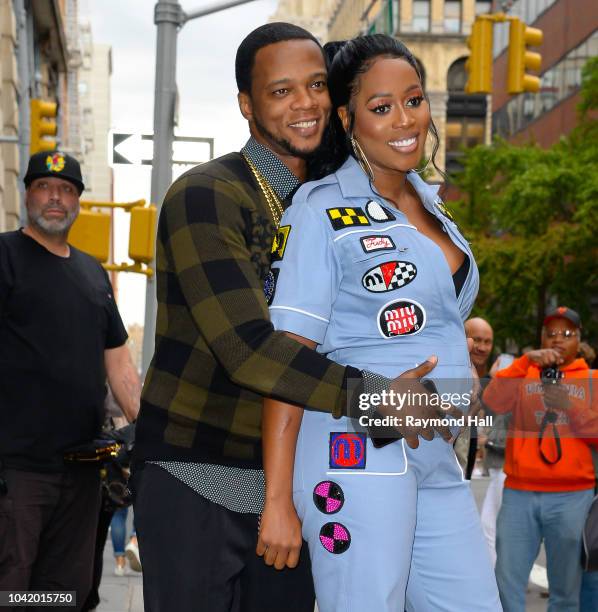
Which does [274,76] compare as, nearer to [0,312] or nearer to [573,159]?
[0,312]

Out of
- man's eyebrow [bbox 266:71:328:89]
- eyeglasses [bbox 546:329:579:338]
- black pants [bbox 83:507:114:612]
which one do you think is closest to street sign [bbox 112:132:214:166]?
eyeglasses [bbox 546:329:579:338]

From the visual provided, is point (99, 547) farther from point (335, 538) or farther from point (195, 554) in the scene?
point (335, 538)

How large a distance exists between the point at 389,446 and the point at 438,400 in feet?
0.50

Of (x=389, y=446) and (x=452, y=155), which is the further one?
(x=452, y=155)

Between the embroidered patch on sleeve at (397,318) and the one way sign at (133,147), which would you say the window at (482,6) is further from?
the embroidered patch on sleeve at (397,318)

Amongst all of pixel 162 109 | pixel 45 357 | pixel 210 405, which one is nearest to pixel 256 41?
pixel 210 405

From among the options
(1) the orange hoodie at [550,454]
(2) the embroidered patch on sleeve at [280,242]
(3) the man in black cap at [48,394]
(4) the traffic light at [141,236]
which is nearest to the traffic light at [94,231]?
(4) the traffic light at [141,236]

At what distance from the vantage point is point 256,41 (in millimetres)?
3186

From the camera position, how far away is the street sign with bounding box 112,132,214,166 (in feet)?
→ 41.4

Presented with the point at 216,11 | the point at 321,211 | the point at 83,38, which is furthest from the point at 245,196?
the point at 83,38

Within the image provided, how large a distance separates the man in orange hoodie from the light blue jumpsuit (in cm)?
384

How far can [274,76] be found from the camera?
3148 mm

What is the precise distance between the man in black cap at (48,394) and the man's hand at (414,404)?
8.53 feet

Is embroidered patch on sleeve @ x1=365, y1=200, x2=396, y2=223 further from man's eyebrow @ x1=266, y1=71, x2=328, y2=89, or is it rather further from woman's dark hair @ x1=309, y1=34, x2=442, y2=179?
man's eyebrow @ x1=266, y1=71, x2=328, y2=89
